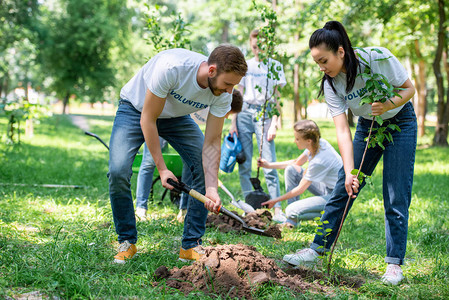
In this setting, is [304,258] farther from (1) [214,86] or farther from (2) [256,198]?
(2) [256,198]

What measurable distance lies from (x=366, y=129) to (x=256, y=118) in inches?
81.2

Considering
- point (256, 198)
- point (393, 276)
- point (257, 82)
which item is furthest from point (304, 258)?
point (257, 82)

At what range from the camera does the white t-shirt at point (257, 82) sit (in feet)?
16.9

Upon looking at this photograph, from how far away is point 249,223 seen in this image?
429 cm

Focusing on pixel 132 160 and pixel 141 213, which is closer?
pixel 132 160

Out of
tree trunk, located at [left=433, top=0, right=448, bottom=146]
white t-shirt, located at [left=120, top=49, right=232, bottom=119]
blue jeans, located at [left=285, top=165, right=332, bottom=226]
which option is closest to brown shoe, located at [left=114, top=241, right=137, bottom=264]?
white t-shirt, located at [left=120, top=49, right=232, bottom=119]

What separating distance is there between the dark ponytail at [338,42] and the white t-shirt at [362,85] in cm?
8

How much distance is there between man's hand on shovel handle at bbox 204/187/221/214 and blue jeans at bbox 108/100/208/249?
0.11 m

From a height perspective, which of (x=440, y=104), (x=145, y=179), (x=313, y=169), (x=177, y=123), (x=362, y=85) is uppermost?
(x=440, y=104)

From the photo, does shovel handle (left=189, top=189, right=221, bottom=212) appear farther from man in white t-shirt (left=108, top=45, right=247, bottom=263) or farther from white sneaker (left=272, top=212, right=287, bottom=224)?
white sneaker (left=272, top=212, right=287, bottom=224)

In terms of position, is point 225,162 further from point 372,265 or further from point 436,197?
point 436,197

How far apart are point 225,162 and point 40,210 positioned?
204cm

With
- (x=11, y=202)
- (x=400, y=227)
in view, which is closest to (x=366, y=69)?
(x=400, y=227)

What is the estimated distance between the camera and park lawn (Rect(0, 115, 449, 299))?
266 cm
